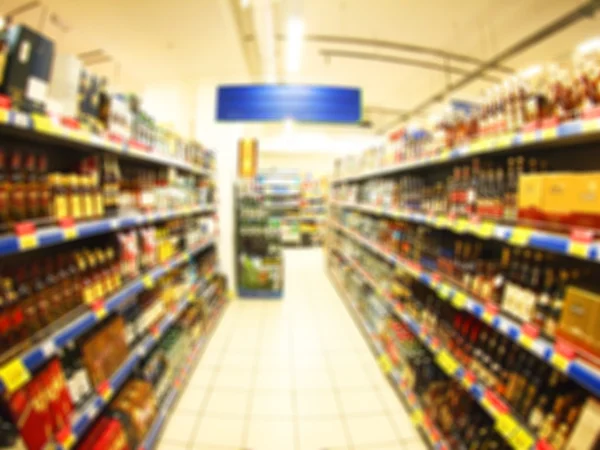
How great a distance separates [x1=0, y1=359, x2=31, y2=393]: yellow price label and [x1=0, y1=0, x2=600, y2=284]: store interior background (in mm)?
3490

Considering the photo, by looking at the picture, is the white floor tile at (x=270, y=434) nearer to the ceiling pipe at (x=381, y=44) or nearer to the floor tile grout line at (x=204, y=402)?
the floor tile grout line at (x=204, y=402)

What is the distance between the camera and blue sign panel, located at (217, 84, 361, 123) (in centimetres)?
502

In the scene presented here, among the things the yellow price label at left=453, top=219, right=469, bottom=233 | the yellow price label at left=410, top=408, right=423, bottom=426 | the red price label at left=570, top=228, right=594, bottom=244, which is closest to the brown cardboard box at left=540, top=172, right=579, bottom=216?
the red price label at left=570, top=228, right=594, bottom=244

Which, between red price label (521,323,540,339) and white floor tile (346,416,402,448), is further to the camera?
white floor tile (346,416,402,448)

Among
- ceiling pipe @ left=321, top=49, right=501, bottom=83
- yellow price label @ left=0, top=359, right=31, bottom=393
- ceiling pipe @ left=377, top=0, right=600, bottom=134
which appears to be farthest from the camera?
ceiling pipe @ left=321, top=49, right=501, bottom=83

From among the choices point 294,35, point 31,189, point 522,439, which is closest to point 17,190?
point 31,189

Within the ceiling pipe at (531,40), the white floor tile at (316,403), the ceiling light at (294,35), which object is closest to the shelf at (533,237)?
the white floor tile at (316,403)

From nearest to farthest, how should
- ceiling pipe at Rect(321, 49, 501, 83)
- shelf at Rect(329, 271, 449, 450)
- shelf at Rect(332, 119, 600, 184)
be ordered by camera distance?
shelf at Rect(332, 119, 600, 184)
shelf at Rect(329, 271, 449, 450)
ceiling pipe at Rect(321, 49, 501, 83)

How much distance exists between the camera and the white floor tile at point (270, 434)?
6.97 ft

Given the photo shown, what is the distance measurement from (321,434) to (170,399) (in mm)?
1223

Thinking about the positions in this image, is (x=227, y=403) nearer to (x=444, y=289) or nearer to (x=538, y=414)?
(x=444, y=289)

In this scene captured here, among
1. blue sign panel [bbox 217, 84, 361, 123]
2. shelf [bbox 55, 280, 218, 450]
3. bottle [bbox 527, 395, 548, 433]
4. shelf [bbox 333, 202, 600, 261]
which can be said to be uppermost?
blue sign panel [bbox 217, 84, 361, 123]

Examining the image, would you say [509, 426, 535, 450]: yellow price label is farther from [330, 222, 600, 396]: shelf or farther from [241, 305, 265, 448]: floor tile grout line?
[241, 305, 265, 448]: floor tile grout line

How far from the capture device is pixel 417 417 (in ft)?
7.45
